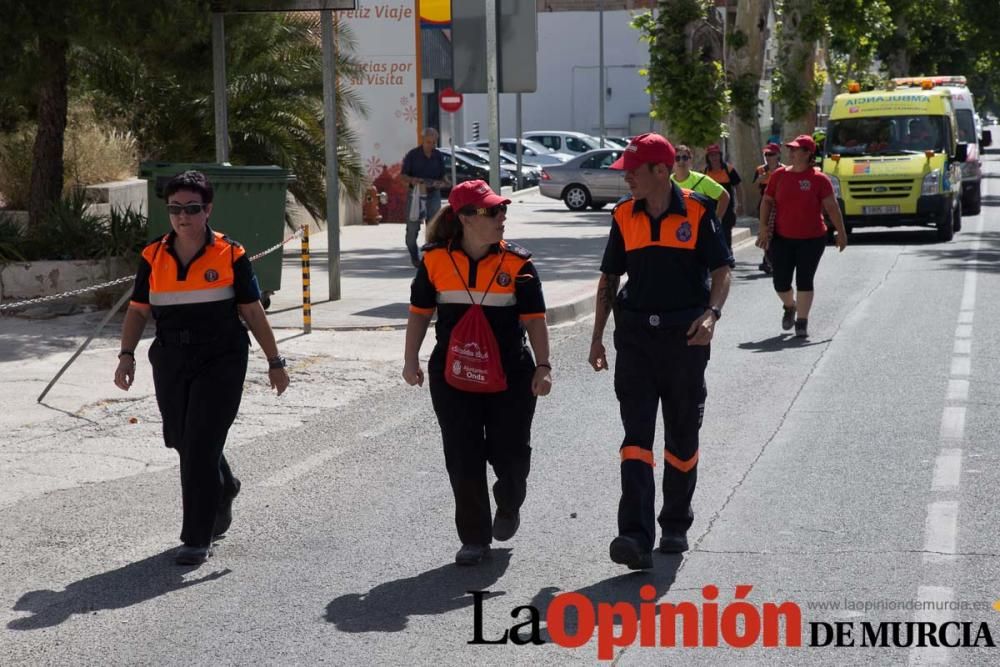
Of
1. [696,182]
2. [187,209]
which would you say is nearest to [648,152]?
[187,209]

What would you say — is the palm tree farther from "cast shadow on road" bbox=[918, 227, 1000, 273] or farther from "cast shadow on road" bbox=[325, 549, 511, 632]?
"cast shadow on road" bbox=[325, 549, 511, 632]

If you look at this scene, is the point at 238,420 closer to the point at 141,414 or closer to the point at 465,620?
the point at 141,414

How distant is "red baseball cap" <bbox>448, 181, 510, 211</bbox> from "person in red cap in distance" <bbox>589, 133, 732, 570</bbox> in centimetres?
51

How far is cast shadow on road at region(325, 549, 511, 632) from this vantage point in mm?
5668

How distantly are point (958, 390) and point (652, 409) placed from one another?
483cm

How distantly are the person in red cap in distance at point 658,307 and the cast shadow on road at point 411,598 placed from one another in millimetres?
594

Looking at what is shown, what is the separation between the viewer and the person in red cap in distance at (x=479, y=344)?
6.27m

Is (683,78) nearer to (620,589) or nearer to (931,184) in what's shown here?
(931,184)

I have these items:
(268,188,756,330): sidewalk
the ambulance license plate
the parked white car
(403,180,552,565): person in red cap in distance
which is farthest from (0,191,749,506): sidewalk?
the parked white car

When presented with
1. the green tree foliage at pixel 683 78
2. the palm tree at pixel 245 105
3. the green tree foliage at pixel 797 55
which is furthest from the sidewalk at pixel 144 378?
the green tree foliage at pixel 797 55

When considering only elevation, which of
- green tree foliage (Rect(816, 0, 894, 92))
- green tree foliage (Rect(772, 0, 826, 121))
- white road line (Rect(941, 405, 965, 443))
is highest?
green tree foliage (Rect(816, 0, 894, 92))

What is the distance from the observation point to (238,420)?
392 inches
